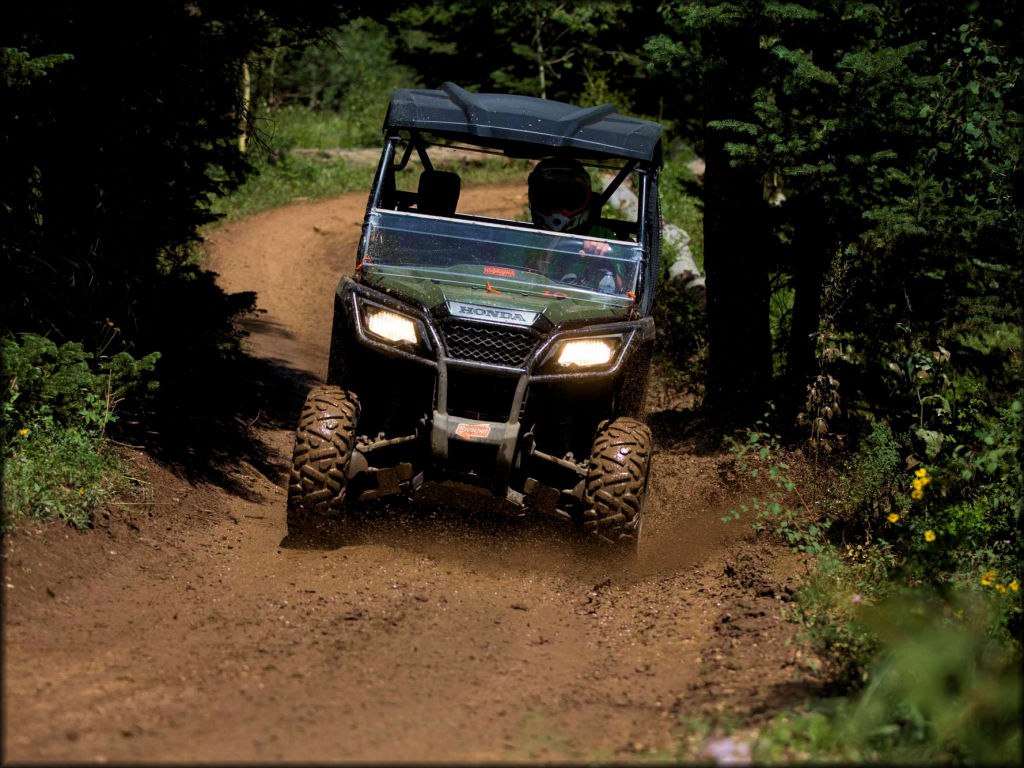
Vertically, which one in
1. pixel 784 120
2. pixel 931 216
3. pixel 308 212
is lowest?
pixel 308 212

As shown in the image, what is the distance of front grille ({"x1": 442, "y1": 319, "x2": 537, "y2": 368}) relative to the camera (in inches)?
240

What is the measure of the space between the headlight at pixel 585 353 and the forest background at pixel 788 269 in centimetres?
121

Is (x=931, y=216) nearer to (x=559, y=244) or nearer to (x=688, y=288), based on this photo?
(x=559, y=244)

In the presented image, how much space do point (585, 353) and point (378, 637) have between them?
213 centimetres

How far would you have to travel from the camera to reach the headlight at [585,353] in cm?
623

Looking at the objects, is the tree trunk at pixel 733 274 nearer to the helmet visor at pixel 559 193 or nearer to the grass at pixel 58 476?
the helmet visor at pixel 559 193

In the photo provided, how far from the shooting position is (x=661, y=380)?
40.9 feet

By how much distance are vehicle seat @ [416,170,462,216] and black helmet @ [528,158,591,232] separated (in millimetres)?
635

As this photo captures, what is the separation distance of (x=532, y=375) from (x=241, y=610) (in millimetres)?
2015

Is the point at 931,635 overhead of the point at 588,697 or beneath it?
overhead

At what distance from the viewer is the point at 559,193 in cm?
748

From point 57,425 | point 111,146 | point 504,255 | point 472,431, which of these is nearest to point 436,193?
point 504,255

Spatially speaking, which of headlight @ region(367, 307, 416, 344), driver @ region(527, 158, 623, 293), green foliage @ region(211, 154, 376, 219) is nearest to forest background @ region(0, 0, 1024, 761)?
driver @ region(527, 158, 623, 293)

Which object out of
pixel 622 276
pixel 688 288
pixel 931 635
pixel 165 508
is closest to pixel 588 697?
pixel 931 635
